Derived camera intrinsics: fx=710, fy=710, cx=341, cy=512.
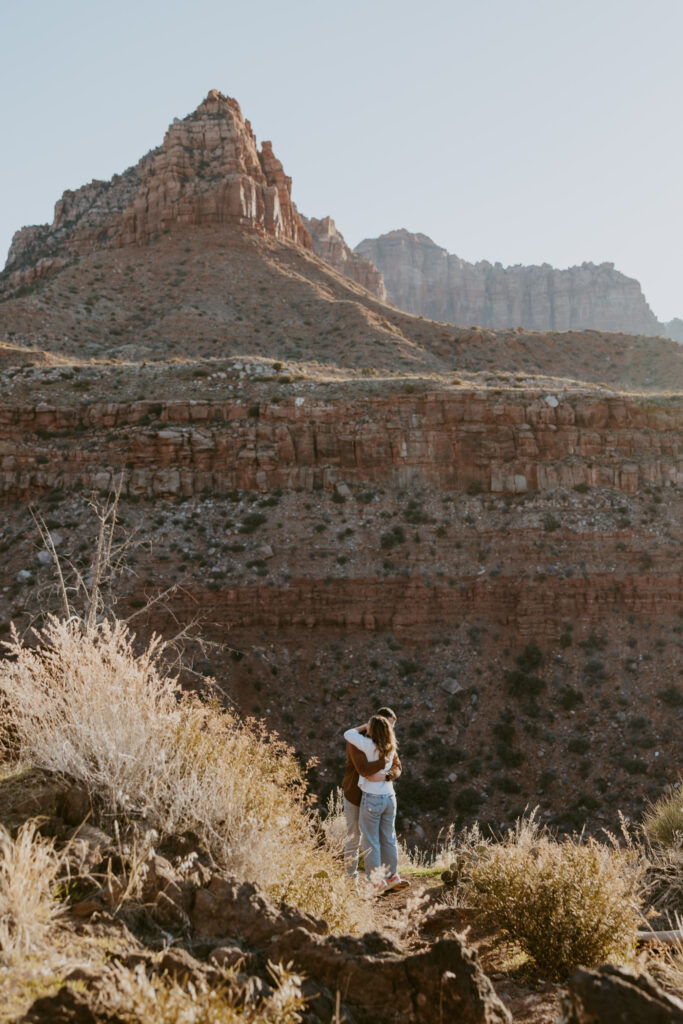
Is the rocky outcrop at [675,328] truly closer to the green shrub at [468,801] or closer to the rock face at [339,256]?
the rock face at [339,256]

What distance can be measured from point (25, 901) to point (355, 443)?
26.2 m

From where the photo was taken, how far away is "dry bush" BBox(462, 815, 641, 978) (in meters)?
4.64

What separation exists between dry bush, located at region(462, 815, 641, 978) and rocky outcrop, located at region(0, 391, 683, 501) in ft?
76.9

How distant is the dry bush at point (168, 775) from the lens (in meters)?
4.88

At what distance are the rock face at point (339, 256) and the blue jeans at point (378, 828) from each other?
10114cm

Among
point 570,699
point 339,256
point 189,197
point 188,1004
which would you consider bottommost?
point 570,699

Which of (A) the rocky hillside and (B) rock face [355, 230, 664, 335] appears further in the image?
(B) rock face [355, 230, 664, 335]

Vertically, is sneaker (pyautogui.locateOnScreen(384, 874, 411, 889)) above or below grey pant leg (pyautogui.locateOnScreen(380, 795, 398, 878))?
below

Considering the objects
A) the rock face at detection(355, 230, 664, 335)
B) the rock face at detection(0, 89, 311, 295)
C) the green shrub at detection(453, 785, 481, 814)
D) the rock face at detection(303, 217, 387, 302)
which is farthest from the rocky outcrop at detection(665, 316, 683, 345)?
the green shrub at detection(453, 785, 481, 814)

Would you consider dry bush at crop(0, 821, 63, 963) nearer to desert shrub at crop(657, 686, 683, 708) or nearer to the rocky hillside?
the rocky hillside

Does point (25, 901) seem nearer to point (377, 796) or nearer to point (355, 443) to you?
point (377, 796)

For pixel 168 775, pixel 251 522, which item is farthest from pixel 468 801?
pixel 168 775

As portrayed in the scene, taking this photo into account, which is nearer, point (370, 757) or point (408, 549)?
point (370, 757)

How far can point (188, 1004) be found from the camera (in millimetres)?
2875
